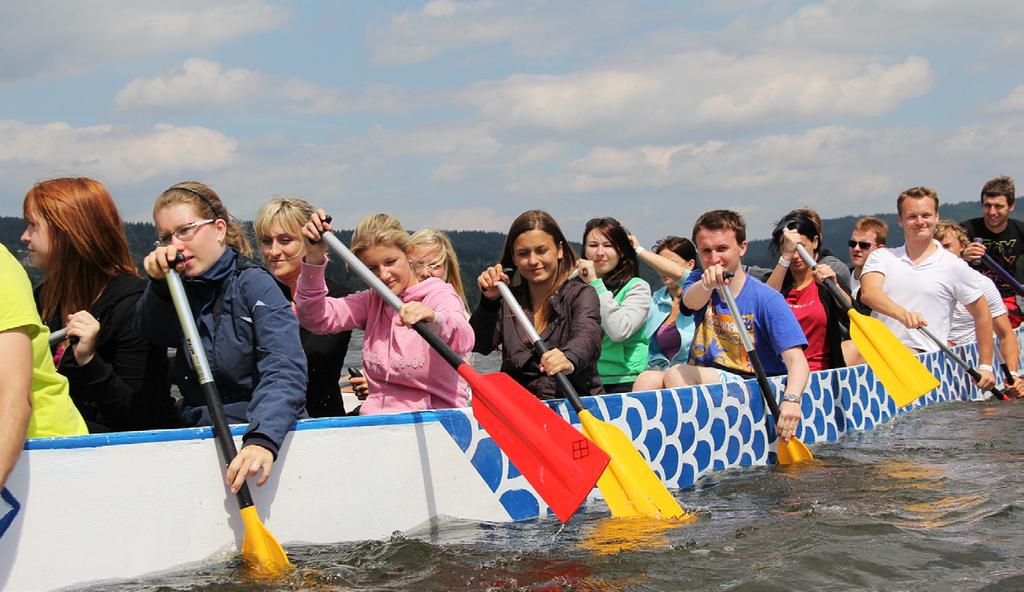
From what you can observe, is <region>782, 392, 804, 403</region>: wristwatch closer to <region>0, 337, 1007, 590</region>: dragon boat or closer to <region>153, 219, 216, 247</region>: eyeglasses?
<region>0, 337, 1007, 590</region>: dragon boat

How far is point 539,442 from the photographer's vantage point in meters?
3.72

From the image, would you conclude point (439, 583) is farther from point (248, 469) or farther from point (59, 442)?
point (59, 442)

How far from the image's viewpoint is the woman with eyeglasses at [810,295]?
6527 millimetres

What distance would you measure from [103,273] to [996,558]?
3294mm

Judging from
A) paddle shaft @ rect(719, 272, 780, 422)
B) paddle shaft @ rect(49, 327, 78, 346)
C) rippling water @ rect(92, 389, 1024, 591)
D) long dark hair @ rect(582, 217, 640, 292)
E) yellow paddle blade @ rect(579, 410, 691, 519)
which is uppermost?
long dark hair @ rect(582, 217, 640, 292)

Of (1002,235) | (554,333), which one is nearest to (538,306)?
(554,333)

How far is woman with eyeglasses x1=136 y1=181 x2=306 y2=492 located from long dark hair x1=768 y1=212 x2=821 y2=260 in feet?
14.0

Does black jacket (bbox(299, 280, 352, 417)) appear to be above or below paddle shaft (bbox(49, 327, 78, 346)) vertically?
below

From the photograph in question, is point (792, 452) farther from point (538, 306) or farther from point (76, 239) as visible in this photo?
point (76, 239)

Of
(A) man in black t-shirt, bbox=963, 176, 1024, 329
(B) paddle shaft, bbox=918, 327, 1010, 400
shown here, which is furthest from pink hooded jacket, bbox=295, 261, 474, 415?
(A) man in black t-shirt, bbox=963, 176, 1024, 329

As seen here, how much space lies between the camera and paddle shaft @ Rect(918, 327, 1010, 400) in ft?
24.1

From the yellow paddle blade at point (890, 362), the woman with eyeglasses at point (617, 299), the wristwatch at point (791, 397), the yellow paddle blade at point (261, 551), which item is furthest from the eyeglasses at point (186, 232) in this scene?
the yellow paddle blade at point (890, 362)

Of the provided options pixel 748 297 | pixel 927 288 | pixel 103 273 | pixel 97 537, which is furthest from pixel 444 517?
pixel 927 288

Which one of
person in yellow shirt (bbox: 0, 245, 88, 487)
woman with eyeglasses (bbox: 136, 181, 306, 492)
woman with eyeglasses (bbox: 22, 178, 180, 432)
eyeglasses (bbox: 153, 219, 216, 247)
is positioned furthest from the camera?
woman with eyeglasses (bbox: 22, 178, 180, 432)
